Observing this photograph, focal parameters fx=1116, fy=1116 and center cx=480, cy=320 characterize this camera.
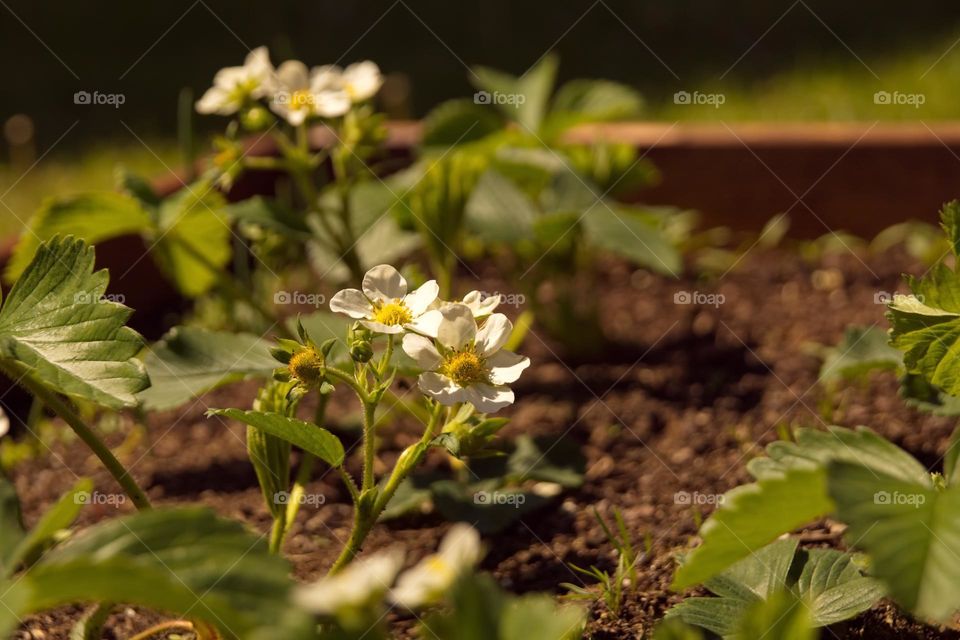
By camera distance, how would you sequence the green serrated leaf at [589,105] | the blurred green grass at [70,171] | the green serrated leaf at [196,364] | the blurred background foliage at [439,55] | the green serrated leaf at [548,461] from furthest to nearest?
the blurred background foliage at [439,55] < the blurred green grass at [70,171] < the green serrated leaf at [589,105] < the green serrated leaf at [548,461] < the green serrated leaf at [196,364]

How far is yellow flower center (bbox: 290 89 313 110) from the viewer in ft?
4.79

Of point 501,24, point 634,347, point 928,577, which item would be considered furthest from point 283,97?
point 501,24

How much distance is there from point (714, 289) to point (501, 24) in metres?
1.74

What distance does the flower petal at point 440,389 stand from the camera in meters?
0.98

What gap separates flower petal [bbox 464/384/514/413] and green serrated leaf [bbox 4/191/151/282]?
722 millimetres

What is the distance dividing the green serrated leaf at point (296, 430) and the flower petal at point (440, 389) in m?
0.09

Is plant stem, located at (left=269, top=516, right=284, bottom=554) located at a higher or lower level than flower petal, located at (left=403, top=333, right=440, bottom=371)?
lower

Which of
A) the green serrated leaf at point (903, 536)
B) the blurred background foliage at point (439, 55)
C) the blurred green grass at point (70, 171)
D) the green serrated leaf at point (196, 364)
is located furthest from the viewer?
the blurred background foliage at point (439, 55)

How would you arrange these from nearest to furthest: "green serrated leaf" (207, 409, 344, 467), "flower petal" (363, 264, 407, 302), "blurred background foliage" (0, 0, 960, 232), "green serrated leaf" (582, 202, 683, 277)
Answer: "green serrated leaf" (207, 409, 344, 467) → "flower petal" (363, 264, 407, 302) → "green serrated leaf" (582, 202, 683, 277) → "blurred background foliage" (0, 0, 960, 232)

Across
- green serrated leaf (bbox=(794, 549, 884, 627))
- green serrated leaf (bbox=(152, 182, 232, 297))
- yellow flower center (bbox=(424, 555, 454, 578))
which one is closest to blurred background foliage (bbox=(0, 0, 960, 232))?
green serrated leaf (bbox=(152, 182, 232, 297))

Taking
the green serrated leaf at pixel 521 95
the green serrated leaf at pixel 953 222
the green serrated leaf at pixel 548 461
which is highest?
the green serrated leaf at pixel 521 95

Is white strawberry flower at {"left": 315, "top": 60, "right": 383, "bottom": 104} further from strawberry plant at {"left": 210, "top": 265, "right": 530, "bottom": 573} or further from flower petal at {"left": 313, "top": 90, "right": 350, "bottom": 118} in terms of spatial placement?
strawberry plant at {"left": 210, "top": 265, "right": 530, "bottom": 573}

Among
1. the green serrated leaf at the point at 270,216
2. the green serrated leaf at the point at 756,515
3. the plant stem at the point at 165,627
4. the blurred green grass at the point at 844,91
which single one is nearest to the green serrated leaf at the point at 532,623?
the green serrated leaf at the point at 756,515

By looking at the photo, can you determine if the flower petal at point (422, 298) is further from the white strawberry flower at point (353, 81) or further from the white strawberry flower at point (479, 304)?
the white strawberry flower at point (353, 81)
